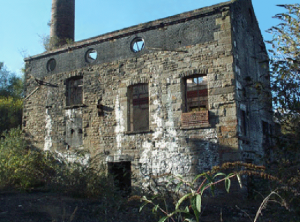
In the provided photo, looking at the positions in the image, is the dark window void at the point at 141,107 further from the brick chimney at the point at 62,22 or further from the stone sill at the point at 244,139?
the stone sill at the point at 244,139

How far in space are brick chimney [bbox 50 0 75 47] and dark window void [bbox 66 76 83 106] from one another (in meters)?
6.22

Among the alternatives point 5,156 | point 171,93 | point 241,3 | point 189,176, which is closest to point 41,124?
point 5,156

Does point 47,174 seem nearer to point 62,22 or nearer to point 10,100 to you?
point 62,22

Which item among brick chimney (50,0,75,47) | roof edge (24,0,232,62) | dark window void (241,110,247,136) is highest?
brick chimney (50,0,75,47)

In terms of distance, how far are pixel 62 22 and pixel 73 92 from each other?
7.68m

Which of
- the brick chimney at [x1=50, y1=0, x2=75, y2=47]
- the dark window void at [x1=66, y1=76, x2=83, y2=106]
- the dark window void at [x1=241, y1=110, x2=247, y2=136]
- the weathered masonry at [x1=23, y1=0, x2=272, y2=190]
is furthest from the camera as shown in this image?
the brick chimney at [x1=50, y1=0, x2=75, y2=47]

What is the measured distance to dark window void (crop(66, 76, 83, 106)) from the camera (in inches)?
526

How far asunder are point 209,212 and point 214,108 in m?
3.24

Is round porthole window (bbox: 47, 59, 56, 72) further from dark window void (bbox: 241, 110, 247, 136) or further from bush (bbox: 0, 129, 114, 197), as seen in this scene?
dark window void (bbox: 241, 110, 247, 136)

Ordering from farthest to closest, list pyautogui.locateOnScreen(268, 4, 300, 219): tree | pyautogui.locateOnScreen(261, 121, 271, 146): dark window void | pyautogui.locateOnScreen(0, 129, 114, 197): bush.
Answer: pyautogui.locateOnScreen(261, 121, 271, 146): dark window void, pyautogui.locateOnScreen(0, 129, 114, 197): bush, pyautogui.locateOnScreen(268, 4, 300, 219): tree

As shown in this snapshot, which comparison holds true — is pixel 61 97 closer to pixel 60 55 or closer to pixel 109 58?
pixel 60 55

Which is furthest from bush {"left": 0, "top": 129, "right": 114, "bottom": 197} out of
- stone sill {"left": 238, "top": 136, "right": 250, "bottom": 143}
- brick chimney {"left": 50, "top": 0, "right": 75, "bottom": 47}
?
brick chimney {"left": 50, "top": 0, "right": 75, "bottom": 47}

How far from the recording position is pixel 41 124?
1370 centimetres

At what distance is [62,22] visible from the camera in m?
19.3
